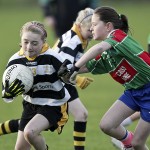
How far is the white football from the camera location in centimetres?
739

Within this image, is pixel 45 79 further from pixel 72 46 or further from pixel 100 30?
pixel 72 46

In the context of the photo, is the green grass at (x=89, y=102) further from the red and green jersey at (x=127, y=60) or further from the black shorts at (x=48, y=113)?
the black shorts at (x=48, y=113)

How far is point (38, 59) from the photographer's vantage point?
7500mm

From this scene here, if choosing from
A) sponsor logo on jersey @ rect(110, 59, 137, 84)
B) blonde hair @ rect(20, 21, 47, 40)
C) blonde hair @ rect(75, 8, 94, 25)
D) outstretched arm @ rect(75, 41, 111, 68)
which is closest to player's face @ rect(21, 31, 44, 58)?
blonde hair @ rect(20, 21, 47, 40)

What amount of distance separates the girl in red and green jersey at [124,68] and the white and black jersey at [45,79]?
0.36m

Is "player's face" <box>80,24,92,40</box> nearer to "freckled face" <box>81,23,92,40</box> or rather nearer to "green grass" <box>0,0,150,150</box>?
"freckled face" <box>81,23,92,40</box>

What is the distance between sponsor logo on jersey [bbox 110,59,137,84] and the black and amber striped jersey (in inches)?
42.4

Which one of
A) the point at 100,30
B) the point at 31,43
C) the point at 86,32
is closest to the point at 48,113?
the point at 31,43

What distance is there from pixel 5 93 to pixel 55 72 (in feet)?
1.88

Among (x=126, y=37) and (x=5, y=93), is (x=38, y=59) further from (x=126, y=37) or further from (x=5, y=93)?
(x=126, y=37)

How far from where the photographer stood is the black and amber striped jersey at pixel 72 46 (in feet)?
28.0

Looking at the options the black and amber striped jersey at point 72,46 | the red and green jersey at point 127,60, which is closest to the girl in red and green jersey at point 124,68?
the red and green jersey at point 127,60

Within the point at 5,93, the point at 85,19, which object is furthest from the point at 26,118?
the point at 85,19

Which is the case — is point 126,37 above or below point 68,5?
above
